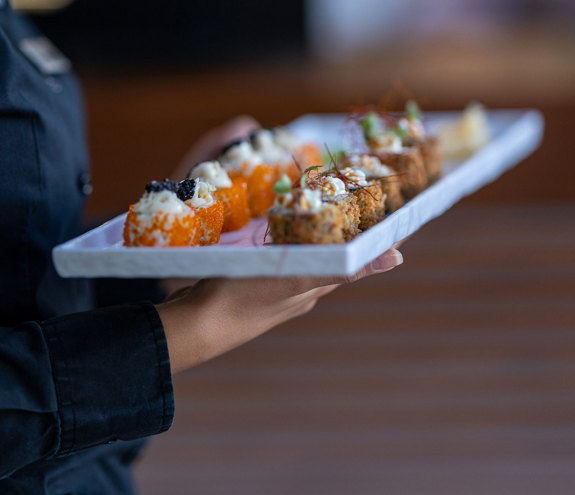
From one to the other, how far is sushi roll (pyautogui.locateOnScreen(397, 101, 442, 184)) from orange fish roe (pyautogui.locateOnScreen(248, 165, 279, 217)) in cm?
32

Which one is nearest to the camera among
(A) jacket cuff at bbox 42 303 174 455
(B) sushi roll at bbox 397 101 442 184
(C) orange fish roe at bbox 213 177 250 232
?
(A) jacket cuff at bbox 42 303 174 455

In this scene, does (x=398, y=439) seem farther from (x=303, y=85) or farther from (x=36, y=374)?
(x=36, y=374)

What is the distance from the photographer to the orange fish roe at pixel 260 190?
4.56 ft

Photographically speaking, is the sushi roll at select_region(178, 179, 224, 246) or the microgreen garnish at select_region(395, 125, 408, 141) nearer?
the sushi roll at select_region(178, 179, 224, 246)

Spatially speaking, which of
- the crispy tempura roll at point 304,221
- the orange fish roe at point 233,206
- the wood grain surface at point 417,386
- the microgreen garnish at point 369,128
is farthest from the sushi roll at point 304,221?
the wood grain surface at point 417,386

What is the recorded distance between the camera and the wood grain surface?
3.28 m

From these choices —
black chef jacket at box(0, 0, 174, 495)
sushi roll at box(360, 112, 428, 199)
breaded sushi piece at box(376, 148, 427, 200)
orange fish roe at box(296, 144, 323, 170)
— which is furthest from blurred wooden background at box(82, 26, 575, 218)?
black chef jacket at box(0, 0, 174, 495)

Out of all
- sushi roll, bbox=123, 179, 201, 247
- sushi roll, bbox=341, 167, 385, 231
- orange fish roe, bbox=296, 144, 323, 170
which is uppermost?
sushi roll, bbox=123, 179, 201, 247

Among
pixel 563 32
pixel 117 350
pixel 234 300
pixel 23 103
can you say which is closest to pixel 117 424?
pixel 117 350

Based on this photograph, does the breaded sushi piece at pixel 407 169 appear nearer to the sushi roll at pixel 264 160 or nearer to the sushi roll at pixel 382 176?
the sushi roll at pixel 382 176

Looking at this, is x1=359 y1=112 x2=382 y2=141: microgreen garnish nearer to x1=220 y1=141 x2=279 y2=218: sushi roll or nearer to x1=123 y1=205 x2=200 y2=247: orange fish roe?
x1=220 y1=141 x2=279 y2=218: sushi roll

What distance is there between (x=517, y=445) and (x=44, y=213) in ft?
8.52

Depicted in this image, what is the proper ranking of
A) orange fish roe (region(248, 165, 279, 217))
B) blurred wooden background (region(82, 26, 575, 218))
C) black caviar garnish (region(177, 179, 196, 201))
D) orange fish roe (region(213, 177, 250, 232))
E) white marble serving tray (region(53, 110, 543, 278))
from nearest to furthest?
white marble serving tray (region(53, 110, 543, 278))
black caviar garnish (region(177, 179, 196, 201))
orange fish roe (region(213, 177, 250, 232))
orange fish roe (region(248, 165, 279, 217))
blurred wooden background (region(82, 26, 575, 218))

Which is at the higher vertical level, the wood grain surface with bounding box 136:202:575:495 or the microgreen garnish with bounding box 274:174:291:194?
the microgreen garnish with bounding box 274:174:291:194
